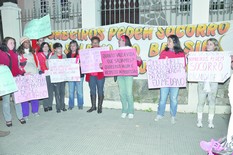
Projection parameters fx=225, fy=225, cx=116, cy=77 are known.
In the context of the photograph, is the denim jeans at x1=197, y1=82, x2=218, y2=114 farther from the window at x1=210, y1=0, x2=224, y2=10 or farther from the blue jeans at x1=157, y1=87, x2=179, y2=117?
the window at x1=210, y1=0, x2=224, y2=10

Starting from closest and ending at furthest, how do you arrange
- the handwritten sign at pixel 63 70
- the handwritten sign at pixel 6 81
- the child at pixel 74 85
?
the handwritten sign at pixel 6 81 < the handwritten sign at pixel 63 70 < the child at pixel 74 85

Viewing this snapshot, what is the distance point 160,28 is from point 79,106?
3028 millimetres

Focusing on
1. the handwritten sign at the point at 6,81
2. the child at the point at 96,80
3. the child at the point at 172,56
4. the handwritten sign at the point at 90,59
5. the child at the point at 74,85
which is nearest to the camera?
the handwritten sign at the point at 6,81

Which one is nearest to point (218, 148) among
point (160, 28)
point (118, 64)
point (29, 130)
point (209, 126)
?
point (209, 126)

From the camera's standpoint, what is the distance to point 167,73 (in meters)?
4.95

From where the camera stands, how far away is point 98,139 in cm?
422

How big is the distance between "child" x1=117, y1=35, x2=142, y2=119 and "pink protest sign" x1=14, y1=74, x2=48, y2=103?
1883mm

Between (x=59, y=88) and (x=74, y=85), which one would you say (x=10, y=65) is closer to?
(x=59, y=88)

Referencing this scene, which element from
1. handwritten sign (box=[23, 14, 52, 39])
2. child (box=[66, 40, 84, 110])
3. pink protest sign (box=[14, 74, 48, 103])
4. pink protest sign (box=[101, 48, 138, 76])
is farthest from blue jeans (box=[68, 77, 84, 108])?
handwritten sign (box=[23, 14, 52, 39])

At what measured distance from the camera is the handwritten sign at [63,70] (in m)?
5.79

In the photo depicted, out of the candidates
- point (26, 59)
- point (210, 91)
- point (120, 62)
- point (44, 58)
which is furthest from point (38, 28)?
point (210, 91)

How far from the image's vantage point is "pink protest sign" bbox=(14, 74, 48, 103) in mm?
5143

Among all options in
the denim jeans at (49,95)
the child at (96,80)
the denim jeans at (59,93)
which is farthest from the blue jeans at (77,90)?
the denim jeans at (49,95)

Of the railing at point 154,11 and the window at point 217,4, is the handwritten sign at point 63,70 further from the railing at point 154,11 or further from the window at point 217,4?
the window at point 217,4
